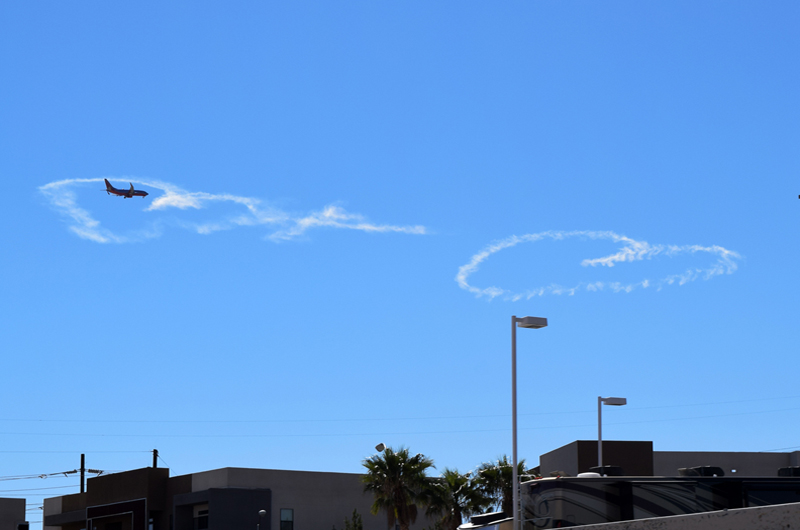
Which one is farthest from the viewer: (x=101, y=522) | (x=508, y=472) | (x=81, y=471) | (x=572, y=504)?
(x=81, y=471)

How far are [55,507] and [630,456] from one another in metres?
39.5

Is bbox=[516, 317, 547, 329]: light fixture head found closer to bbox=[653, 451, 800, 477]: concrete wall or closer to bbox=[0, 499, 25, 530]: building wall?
bbox=[653, 451, 800, 477]: concrete wall

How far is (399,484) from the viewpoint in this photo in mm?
48594

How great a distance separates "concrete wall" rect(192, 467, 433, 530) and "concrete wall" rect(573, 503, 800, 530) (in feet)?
140

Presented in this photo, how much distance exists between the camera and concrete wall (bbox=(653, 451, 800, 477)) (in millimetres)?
49188

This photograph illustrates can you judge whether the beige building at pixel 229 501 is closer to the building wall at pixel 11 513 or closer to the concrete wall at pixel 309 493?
the concrete wall at pixel 309 493

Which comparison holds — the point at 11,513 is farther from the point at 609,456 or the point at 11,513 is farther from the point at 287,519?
the point at 609,456

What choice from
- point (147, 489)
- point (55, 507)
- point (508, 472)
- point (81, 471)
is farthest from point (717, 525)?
point (81, 471)

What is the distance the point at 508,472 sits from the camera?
46.9 metres

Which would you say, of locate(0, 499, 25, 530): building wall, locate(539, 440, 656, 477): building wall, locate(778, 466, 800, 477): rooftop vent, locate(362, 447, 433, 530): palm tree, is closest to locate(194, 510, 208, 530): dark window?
locate(362, 447, 433, 530): palm tree

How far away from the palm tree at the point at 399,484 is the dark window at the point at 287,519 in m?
7.82

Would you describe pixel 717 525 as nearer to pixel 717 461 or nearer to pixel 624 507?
pixel 624 507

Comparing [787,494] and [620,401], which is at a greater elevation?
[620,401]

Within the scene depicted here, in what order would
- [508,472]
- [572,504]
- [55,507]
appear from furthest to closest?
[55,507]
[508,472]
[572,504]
